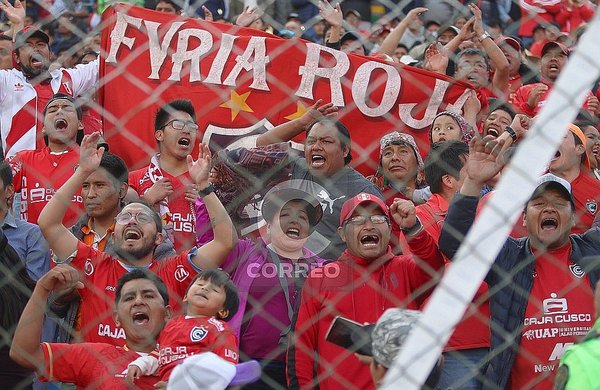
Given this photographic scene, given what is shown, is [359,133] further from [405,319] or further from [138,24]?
[405,319]

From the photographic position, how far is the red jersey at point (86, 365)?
4258 mm

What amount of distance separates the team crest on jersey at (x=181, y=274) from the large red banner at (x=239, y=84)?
131 cm

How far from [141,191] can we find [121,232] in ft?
2.08

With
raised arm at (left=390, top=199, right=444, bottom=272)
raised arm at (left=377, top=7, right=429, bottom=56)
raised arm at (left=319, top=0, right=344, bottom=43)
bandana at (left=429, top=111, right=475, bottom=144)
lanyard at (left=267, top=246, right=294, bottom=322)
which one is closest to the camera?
raised arm at (left=390, top=199, right=444, bottom=272)

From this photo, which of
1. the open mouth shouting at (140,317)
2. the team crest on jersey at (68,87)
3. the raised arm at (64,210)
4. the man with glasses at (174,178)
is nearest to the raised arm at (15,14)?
the team crest on jersey at (68,87)

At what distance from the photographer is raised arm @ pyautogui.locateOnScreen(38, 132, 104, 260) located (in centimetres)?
468

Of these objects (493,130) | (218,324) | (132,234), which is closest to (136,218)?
(132,234)

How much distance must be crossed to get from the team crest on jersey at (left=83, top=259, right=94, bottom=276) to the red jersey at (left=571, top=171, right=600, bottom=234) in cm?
206

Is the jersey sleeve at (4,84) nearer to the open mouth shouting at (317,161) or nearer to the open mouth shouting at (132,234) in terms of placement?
the open mouth shouting at (132,234)

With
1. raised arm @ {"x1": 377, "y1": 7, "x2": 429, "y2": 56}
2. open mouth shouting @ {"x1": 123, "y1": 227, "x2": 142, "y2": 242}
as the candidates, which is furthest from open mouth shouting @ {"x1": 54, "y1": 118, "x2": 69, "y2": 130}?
raised arm @ {"x1": 377, "y1": 7, "x2": 429, "y2": 56}

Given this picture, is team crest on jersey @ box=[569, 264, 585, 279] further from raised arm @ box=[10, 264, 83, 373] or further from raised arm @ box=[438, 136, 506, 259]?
raised arm @ box=[10, 264, 83, 373]

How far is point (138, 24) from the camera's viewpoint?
6.28m

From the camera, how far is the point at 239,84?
6.13 metres

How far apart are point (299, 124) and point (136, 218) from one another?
37.8 inches
